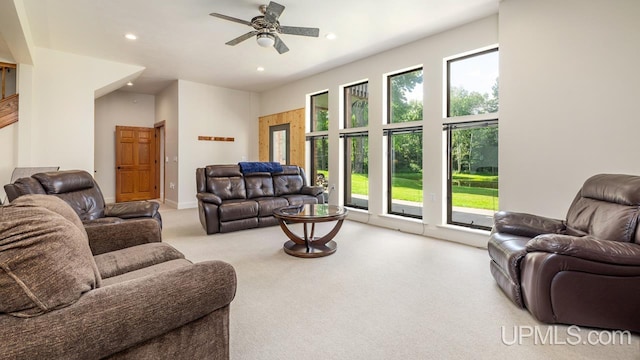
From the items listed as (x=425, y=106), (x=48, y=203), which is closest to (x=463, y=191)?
(x=425, y=106)

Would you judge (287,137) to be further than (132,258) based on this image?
Yes

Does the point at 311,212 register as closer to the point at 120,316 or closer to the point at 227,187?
the point at 227,187

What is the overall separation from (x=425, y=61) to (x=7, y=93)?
22.4 ft

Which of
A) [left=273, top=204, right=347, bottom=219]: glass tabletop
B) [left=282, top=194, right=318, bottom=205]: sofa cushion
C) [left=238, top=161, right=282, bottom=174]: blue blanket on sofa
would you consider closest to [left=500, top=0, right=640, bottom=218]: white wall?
[left=273, top=204, right=347, bottom=219]: glass tabletop

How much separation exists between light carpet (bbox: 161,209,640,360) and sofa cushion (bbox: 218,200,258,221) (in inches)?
34.1

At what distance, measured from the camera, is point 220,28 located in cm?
412

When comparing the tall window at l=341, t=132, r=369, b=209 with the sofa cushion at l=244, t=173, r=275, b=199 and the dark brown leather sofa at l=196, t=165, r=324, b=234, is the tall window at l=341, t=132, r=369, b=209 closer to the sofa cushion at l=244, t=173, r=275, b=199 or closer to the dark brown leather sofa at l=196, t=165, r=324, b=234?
the dark brown leather sofa at l=196, t=165, r=324, b=234

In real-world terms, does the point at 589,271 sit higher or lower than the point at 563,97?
lower

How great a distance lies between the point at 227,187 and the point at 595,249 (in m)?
4.60

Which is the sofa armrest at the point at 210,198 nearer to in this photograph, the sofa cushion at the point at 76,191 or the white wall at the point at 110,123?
the sofa cushion at the point at 76,191

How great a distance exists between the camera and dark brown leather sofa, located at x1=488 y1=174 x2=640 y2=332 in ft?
6.14

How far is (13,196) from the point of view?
8.96 ft

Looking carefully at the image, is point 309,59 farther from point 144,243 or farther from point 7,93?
point 7,93

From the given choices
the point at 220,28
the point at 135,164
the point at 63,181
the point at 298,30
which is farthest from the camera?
the point at 135,164
